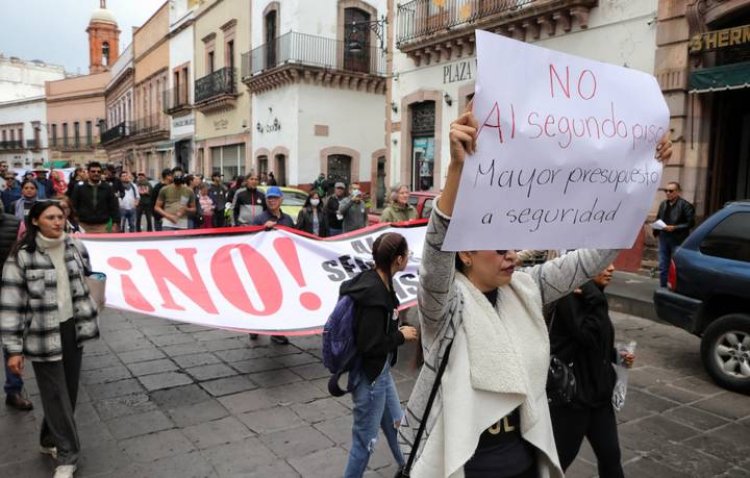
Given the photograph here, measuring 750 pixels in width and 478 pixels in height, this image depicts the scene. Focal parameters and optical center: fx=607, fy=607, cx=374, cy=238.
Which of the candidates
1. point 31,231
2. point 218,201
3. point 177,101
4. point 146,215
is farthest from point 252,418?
point 177,101

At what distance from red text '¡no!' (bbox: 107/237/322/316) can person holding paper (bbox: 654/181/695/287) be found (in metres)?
6.42

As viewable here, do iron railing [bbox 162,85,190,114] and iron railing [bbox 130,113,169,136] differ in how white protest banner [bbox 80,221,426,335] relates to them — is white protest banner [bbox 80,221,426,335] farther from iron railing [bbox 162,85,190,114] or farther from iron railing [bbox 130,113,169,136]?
iron railing [bbox 130,113,169,136]

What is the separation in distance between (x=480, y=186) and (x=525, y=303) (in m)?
0.56

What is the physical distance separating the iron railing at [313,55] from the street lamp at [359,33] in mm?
203

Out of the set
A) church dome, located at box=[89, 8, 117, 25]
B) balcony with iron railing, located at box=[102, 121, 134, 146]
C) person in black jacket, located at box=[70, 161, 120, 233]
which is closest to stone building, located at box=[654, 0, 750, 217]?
person in black jacket, located at box=[70, 161, 120, 233]

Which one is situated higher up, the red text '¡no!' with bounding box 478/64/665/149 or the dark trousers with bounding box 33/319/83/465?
the red text '¡no!' with bounding box 478/64/665/149

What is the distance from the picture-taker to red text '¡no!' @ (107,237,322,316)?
5.56 metres

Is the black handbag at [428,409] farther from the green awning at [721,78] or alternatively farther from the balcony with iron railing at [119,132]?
the balcony with iron railing at [119,132]

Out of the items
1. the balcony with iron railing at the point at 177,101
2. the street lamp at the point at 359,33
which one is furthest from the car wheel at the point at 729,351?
the balcony with iron railing at the point at 177,101

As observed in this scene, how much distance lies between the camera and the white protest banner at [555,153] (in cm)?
182

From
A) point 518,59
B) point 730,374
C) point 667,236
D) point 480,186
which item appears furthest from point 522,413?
point 667,236

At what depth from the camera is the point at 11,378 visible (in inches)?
193

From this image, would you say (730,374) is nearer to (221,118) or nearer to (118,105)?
(221,118)

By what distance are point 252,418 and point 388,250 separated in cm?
224
